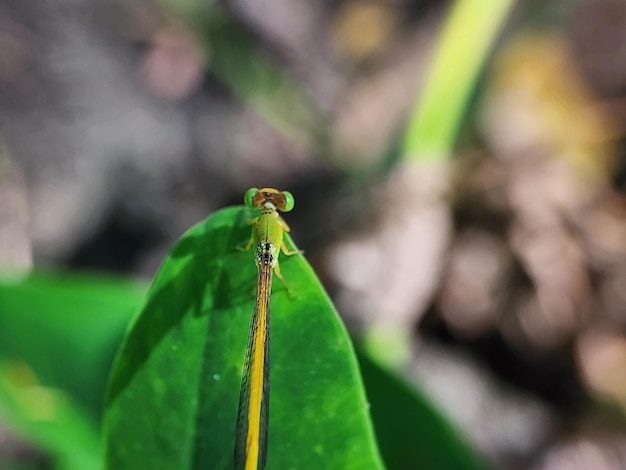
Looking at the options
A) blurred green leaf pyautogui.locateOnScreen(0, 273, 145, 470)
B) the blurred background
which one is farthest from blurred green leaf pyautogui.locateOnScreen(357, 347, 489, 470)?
the blurred background

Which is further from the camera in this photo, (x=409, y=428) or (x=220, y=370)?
(x=409, y=428)

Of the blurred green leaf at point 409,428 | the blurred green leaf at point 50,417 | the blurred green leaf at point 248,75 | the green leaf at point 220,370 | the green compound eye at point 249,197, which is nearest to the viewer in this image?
the green leaf at point 220,370

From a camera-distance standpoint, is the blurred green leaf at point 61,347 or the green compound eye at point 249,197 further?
the blurred green leaf at point 61,347

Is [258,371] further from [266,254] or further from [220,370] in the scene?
[266,254]

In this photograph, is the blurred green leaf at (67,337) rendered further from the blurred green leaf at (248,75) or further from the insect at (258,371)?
the blurred green leaf at (248,75)

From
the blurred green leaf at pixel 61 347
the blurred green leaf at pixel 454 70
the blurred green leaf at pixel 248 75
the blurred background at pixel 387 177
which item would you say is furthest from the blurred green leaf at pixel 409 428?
the blurred green leaf at pixel 248 75

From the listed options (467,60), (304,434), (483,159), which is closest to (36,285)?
(304,434)

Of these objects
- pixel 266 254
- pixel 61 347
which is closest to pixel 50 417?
pixel 61 347
